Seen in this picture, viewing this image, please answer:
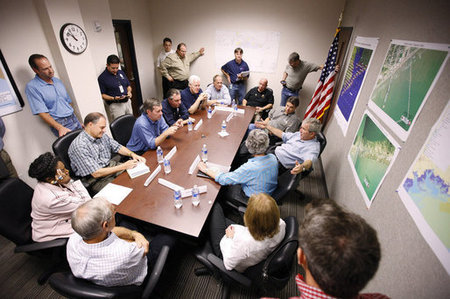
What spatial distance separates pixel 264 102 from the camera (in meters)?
4.45

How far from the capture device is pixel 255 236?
128 cm

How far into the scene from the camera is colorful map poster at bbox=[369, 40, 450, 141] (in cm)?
126

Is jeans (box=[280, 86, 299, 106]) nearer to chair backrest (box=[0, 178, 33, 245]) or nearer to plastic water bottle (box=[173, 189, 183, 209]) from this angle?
plastic water bottle (box=[173, 189, 183, 209])

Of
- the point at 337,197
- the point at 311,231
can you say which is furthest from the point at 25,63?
the point at 337,197

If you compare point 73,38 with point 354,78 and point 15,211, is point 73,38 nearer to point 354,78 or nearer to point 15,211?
point 15,211

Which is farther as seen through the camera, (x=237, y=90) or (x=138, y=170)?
(x=237, y=90)

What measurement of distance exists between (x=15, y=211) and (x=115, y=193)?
70 cm

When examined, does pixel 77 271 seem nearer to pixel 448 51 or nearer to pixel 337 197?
pixel 448 51

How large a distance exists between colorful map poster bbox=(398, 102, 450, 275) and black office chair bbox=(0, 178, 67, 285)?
2.33 metres

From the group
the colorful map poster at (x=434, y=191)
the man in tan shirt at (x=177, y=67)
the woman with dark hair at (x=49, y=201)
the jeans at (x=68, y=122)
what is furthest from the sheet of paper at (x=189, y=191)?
the man in tan shirt at (x=177, y=67)

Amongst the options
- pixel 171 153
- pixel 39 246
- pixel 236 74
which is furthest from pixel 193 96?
pixel 39 246

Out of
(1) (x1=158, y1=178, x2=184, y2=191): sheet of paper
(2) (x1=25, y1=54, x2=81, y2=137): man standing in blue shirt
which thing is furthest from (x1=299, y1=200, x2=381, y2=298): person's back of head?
Answer: (2) (x1=25, y1=54, x2=81, y2=137): man standing in blue shirt

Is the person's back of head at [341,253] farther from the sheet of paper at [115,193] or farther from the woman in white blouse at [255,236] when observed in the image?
the sheet of paper at [115,193]

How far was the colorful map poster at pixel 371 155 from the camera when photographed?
1.57 meters
